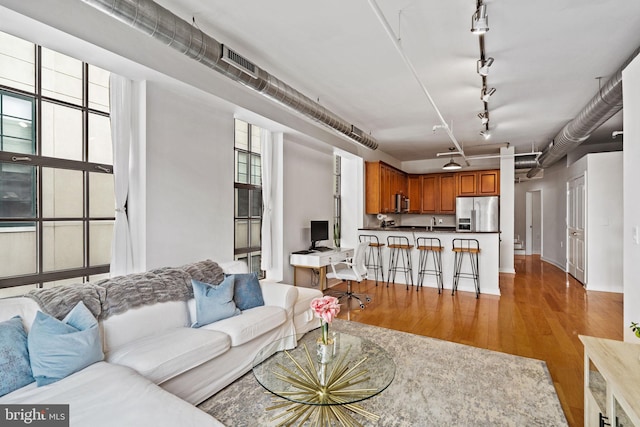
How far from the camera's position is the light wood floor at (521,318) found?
3.07 m

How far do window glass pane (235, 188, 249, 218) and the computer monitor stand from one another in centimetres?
135

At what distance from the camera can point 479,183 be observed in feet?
27.2

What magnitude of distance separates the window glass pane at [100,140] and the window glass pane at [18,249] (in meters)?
0.78

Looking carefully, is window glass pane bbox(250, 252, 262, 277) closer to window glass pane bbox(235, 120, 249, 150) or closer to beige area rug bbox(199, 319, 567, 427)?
window glass pane bbox(235, 120, 249, 150)

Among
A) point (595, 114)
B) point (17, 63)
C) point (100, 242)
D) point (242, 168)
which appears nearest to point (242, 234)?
point (242, 168)

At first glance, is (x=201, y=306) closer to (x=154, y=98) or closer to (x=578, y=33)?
(x=154, y=98)

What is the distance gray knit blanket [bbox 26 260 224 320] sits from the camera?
85.7 inches

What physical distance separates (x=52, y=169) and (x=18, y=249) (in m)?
0.68

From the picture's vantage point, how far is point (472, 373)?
2.79 metres

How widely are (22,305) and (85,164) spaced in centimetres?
129

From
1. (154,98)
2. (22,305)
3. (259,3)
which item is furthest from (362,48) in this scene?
(22,305)

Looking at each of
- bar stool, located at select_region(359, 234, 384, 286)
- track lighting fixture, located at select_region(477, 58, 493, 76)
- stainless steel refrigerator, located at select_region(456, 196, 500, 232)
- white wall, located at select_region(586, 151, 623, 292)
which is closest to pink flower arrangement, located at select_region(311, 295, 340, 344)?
track lighting fixture, located at select_region(477, 58, 493, 76)

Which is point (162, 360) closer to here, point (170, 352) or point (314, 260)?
point (170, 352)

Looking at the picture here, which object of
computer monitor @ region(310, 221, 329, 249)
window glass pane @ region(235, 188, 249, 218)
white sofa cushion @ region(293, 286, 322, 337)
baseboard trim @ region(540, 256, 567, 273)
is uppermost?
window glass pane @ region(235, 188, 249, 218)
